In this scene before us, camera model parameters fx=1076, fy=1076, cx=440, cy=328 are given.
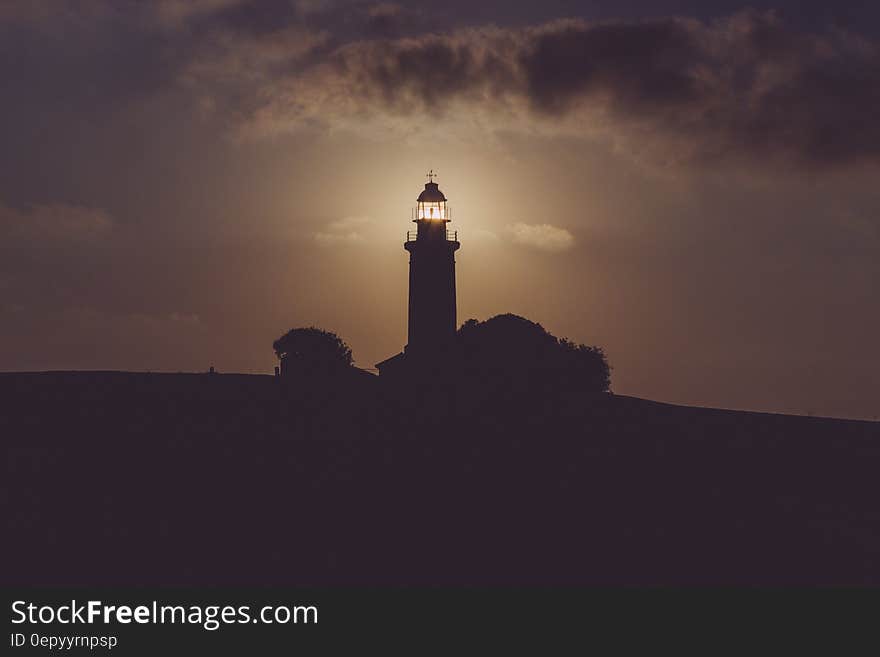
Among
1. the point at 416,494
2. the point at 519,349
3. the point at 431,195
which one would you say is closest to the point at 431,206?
the point at 431,195

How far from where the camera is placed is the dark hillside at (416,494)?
27.6 m

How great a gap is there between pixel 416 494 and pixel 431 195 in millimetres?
46032

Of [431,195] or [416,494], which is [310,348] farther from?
[416,494]

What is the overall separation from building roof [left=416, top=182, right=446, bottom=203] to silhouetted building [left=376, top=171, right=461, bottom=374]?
1.39 meters

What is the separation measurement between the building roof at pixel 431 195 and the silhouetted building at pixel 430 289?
1.39 m

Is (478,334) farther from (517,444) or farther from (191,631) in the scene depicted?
(191,631)

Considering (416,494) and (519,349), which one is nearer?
(416,494)

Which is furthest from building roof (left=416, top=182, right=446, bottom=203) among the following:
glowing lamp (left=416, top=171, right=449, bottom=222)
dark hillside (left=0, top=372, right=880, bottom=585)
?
dark hillside (left=0, top=372, right=880, bottom=585)

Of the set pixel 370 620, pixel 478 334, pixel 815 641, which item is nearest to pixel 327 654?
A: pixel 370 620

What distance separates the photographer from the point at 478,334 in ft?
237

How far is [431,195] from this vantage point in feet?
250

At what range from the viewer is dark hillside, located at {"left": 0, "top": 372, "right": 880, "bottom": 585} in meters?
27.6

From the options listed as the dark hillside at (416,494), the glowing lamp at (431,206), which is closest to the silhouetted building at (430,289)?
the glowing lamp at (431,206)

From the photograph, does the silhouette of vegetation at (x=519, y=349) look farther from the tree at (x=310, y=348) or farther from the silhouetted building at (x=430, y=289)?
the tree at (x=310, y=348)
